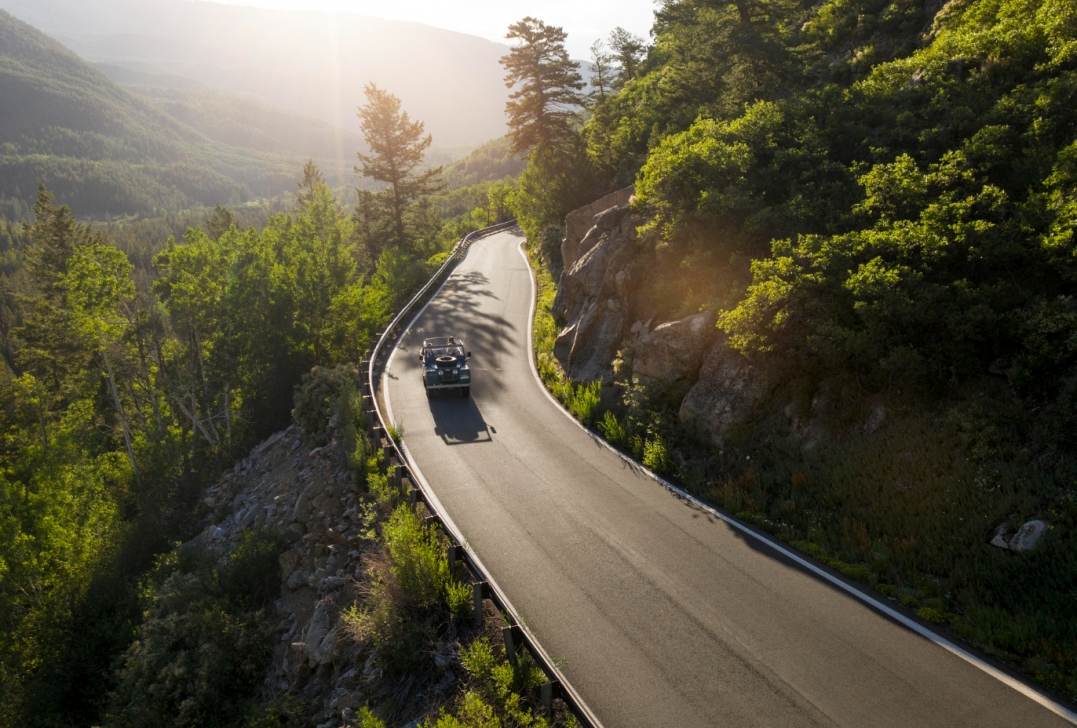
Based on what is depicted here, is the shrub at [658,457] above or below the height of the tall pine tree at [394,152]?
below

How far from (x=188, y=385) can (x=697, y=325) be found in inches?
1193

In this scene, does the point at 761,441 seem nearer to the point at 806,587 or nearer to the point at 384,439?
the point at 806,587

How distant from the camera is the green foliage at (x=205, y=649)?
12.4 m

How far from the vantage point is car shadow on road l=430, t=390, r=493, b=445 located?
17625 millimetres

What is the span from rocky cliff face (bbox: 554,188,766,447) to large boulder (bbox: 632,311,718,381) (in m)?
0.03

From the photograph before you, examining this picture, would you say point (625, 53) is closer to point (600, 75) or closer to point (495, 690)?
point (600, 75)

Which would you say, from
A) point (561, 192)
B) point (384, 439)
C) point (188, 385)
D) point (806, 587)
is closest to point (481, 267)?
point (561, 192)

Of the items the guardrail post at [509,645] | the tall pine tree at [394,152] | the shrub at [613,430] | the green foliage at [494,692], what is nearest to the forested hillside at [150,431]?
the tall pine tree at [394,152]

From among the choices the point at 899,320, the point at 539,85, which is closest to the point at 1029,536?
the point at 899,320

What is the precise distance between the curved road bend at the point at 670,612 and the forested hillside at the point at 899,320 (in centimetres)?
97

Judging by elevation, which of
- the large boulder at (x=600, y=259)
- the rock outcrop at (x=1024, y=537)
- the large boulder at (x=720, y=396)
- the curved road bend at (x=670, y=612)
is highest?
the large boulder at (x=600, y=259)

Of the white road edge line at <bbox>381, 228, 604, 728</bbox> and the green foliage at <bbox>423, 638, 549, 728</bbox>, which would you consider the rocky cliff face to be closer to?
the white road edge line at <bbox>381, 228, 604, 728</bbox>

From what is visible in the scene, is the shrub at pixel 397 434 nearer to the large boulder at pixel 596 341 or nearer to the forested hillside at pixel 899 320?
the forested hillside at pixel 899 320

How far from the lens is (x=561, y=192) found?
1476 inches
